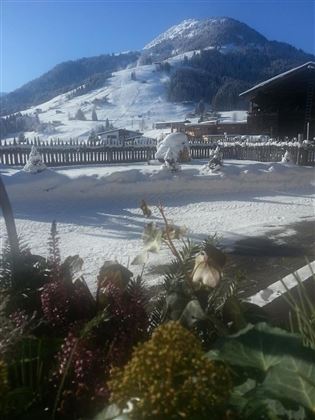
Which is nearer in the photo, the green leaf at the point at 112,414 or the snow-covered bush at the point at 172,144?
the green leaf at the point at 112,414

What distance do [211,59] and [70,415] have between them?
200 meters

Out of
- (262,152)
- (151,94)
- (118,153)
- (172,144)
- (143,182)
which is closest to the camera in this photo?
(143,182)

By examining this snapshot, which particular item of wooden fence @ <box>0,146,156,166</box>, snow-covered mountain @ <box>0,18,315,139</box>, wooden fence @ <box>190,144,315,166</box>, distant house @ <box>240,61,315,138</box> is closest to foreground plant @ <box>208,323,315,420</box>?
wooden fence @ <box>190,144,315,166</box>

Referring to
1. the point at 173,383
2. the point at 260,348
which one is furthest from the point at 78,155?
the point at 173,383

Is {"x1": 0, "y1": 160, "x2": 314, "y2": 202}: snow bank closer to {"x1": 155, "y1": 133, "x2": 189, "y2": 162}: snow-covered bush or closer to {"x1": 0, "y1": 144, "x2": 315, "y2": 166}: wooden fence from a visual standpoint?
{"x1": 155, "y1": 133, "x2": 189, "y2": 162}: snow-covered bush

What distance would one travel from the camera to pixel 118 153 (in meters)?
23.3

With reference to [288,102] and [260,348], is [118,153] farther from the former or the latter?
[260,348]

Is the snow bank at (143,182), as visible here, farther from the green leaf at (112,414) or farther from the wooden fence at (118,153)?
the green leaf at (112,414)

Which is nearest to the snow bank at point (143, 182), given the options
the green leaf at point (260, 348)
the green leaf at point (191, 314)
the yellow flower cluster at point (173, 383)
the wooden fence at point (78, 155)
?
the wooden fence at point (78, 155)

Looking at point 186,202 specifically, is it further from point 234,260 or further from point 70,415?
point 70,415

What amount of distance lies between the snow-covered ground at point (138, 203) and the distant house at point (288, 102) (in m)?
16.3

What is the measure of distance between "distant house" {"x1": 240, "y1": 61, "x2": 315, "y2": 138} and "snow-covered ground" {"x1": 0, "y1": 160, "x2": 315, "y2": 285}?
53.3ft

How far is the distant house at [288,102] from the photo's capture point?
28.9m

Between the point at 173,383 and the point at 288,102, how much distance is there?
104 ft
